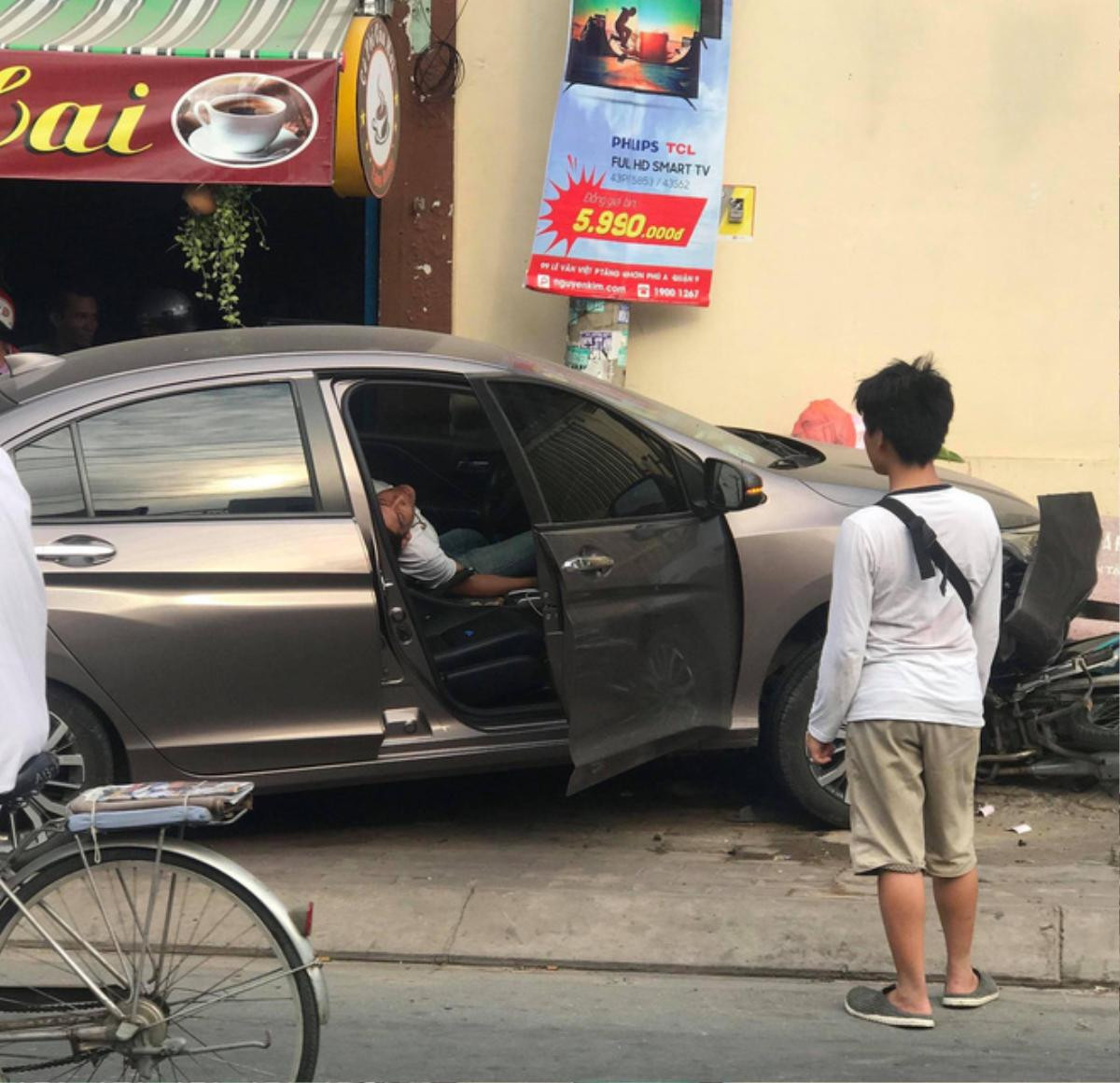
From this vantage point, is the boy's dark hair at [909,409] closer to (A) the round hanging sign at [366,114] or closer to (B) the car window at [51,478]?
(B) the car window at [51,478]

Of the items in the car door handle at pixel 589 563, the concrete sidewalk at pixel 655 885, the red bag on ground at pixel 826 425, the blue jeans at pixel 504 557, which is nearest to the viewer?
the concrete sidewalk at pixel 655 885

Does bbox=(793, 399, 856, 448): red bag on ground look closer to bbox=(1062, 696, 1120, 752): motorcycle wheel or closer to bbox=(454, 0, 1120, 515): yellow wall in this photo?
bbox=(454, 0, 1120, 515): yellow wall

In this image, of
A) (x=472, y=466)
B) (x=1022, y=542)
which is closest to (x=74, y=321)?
(x=472, y=466)

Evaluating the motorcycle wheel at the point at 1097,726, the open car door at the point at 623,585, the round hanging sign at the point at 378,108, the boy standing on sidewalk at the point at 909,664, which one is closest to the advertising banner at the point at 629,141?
the round hanging sign at the point at 378,108

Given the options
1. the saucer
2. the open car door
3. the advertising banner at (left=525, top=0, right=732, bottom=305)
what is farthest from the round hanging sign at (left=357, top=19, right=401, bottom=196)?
the open car door

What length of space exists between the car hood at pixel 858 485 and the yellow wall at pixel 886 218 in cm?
242

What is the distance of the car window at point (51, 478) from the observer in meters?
5.20

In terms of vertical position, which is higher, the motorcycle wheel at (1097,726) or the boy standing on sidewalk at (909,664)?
the boy standing on sidewalk at (909,664)

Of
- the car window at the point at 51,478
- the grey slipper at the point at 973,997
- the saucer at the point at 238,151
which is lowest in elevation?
the grey slipper at the point at 973,997

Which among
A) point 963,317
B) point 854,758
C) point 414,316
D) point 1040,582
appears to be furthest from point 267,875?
point 963,317

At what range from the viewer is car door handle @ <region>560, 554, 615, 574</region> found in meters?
5.23

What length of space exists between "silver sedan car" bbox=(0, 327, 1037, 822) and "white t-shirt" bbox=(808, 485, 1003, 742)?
1.14 m

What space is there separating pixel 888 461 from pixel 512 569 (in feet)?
6.51

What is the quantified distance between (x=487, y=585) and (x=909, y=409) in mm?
2049
